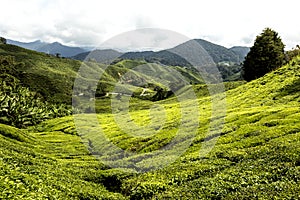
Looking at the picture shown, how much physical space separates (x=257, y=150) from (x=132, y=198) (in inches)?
552

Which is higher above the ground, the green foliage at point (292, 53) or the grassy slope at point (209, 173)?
the green foliage at point (292, 53)

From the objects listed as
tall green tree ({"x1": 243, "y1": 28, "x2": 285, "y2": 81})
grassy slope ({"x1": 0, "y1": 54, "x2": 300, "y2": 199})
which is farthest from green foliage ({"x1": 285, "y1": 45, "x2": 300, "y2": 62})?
grassy slope ({"x1": 0, "y1": 54, "x2": 300, "y2": 199})

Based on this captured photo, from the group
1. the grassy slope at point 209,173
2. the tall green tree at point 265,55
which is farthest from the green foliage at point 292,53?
the grassy slope at point 209,173

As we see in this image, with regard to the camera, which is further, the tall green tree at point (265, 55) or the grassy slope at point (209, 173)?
the tall green tree at point (265, 55)

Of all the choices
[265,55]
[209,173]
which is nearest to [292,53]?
[265,55]

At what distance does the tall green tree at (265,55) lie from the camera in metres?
112

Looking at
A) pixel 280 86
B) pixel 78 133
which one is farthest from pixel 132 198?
pixel 78 133

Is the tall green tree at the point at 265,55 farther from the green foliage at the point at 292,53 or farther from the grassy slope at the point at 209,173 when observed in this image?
the grassy slope at the point at 209,173

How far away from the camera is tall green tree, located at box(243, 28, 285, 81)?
368 feet

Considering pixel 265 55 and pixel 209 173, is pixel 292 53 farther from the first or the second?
pixel 209 173

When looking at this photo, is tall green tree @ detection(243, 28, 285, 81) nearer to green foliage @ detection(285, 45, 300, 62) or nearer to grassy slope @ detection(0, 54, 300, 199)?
green foliage @ detection(285, 45, 300, 62)

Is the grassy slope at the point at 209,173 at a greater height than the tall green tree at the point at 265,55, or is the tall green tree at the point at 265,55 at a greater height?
the tall green tree at the point at 265,55

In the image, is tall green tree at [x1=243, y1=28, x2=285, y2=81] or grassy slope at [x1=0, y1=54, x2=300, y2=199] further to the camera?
tall green tree at [x1=243, y1=28, x2=285, y2=81]

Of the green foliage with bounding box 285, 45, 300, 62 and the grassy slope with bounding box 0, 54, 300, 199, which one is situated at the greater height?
the green foliage with bounding box 285, 45, 300, 62
